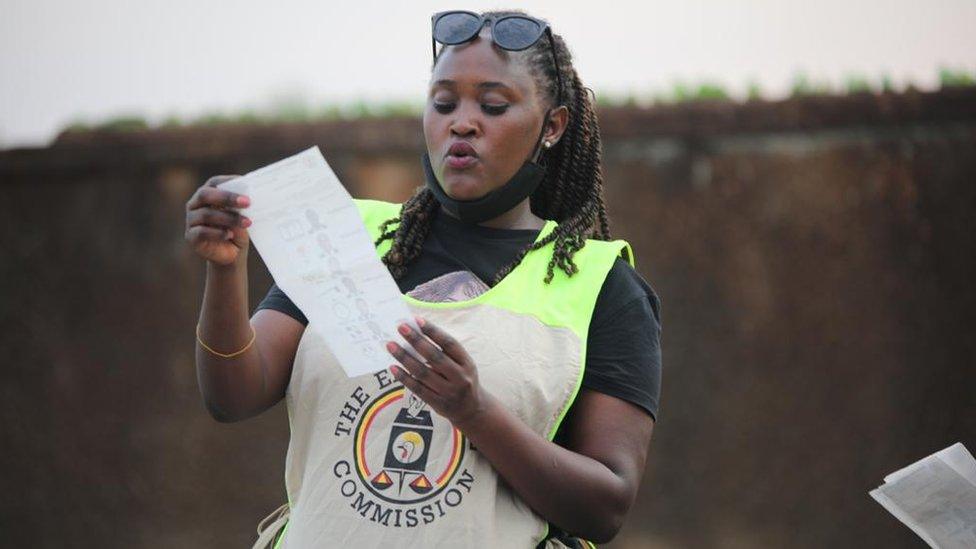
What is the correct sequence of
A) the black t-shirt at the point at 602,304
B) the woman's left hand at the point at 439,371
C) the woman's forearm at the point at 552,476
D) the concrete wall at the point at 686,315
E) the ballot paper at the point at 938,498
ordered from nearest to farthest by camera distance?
the woman's left hand at the point at 439,371
the woman's forearm at the point at 552,476
the black t-shirt at the point at 602,304
the ballot paper at the point at 938,498
the concrete wall at the point at 686,315

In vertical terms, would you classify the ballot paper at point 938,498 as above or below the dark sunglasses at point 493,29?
below

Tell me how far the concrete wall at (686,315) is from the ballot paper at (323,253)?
370cm

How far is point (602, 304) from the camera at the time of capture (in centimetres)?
271

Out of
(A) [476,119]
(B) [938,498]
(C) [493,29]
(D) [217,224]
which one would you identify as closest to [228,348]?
(D) [217,224]

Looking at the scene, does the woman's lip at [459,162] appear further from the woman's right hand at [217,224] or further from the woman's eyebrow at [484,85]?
the woman's right hand at [217,224]

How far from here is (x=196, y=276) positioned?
21.3ft

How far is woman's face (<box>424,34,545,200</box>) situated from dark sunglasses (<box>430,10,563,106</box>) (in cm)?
2

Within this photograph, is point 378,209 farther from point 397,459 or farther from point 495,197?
point 397,459

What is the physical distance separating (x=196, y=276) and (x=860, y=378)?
10.9ft

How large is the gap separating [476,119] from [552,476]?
2.62 feet

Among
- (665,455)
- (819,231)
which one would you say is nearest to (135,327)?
(665,455)

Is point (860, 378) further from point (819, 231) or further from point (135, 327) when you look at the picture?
point (135, 327)

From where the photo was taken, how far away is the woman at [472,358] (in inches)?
96.5

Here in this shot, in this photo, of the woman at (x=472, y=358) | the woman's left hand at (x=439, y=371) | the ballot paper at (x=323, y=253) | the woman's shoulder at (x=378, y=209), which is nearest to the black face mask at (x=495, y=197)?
the woman at (x=472, y=358)
